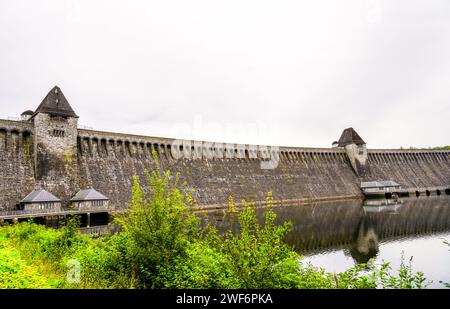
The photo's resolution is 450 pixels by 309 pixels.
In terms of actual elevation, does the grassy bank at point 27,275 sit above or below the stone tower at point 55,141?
below

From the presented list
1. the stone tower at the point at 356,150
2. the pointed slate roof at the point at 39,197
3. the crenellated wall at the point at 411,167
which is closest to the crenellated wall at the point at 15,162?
the pointed slate roof at the point at 39,197

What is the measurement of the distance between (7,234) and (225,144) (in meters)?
43.3

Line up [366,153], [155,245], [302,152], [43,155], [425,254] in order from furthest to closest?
[366,153], [302,152], [43,155], [425,254], [155,245]

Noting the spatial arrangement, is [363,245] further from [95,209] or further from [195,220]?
[95,209]

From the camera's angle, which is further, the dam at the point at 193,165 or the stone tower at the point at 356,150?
the stone tower at the point at 356,150

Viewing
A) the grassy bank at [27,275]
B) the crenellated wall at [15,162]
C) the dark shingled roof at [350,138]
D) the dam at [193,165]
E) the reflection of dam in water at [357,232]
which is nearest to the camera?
the grassy bank at [27,275]

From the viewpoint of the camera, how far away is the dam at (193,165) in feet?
117

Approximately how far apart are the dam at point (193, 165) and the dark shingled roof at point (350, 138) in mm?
242

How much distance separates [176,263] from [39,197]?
91.1ft

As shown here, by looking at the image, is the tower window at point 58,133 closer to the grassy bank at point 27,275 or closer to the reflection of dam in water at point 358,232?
the reflection of dam in water at point 358,232

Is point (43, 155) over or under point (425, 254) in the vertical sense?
over

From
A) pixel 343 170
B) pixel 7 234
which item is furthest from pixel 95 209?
pixel 343 170

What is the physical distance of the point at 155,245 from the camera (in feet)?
28.9

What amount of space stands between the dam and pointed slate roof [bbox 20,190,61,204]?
137 centimetres
